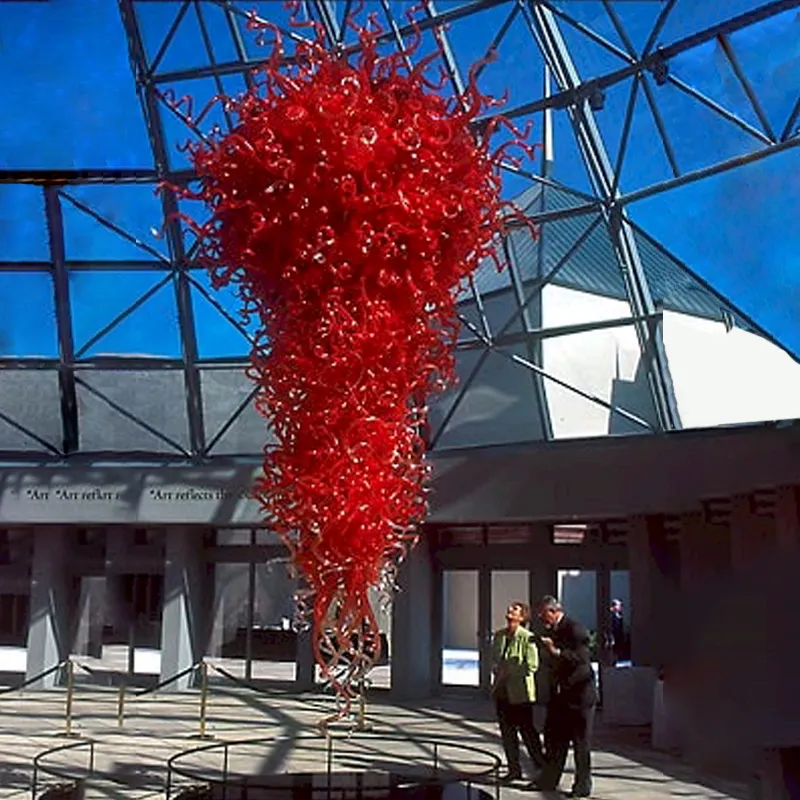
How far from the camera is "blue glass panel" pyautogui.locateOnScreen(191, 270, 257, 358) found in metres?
16.0

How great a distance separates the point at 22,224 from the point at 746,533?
11.3 metres

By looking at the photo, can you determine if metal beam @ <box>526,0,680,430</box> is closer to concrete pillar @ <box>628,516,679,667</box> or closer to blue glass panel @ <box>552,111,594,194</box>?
blue glass panel @ <box>552,111,594,194</box>

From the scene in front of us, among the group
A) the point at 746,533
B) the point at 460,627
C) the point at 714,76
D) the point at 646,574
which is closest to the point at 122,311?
the point at 460,627

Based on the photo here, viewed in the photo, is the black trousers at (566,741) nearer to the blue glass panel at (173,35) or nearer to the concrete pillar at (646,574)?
the concrete pillar at (646,574)

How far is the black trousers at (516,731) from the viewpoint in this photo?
9.48 metres

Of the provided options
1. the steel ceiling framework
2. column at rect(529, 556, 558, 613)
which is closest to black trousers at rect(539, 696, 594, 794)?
the steel ceiling framework

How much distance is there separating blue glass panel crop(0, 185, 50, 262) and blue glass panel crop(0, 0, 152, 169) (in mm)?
1149

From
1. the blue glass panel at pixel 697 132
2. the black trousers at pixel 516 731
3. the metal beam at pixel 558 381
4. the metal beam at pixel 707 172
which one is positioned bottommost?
the black trousers at pixel 516 731

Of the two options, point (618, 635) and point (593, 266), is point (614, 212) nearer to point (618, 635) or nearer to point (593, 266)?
point (593, 266)

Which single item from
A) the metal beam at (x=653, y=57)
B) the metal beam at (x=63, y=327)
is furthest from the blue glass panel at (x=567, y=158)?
the metal beam at (x=63, y=327)

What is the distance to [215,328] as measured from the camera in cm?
1658

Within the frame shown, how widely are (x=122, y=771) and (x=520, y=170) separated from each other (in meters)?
8.07

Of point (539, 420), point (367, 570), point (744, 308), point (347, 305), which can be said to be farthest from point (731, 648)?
point (539, 420)

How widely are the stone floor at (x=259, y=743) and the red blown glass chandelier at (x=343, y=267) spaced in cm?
Answer: 222
